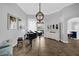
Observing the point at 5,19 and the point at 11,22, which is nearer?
the point at 5,19

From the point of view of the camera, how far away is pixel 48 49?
2.71 m

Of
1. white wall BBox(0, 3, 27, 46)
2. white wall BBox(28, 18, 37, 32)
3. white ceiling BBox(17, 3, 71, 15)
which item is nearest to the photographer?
white wall BBox(0, 3, 27, 46)

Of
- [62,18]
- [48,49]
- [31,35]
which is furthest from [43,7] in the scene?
[48,49]

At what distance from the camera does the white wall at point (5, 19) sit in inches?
98.4

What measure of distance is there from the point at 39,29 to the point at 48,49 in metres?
0.58

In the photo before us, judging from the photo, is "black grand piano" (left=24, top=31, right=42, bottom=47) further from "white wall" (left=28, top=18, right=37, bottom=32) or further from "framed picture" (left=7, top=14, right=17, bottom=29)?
"framed picture" (left=7, top=14, right=17, bottom=29)

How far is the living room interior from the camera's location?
2588mm

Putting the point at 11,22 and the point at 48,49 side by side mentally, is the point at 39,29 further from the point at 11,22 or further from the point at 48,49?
the point at 11,22

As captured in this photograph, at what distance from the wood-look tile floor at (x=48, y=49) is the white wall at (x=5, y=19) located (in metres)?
0.30

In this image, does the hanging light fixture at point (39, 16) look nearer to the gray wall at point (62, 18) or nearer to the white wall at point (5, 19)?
the gray wall at point (62, 18)

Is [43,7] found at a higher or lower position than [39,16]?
higher

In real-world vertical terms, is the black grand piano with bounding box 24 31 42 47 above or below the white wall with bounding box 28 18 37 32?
below

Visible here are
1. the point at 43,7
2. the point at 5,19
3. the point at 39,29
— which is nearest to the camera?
the point at 5,19

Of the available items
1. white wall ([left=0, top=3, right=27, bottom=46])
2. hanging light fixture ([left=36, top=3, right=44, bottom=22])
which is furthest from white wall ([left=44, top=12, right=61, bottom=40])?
white wall ([left=0, top=3, right=27, bottom=46])
